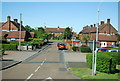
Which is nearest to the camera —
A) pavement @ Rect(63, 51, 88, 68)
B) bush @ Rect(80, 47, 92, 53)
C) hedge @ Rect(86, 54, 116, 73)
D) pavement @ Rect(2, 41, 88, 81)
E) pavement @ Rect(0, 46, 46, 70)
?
pavement @ Rect(2, 41, 88, 81)

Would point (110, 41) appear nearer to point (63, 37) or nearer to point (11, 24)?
point (11, 24)

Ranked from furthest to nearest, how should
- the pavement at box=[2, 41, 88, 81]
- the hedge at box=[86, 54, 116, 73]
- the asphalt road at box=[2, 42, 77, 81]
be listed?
the hedge at box=[86, 54, 116, 73] → the asphalt road at box=[2, 42, 77, 81] → the pavement at box=[2, 41, 88, 81]

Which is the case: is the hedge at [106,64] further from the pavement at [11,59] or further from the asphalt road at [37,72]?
the pavement at [11,59]

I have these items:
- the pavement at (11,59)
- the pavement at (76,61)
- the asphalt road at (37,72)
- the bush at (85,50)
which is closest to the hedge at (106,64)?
the asphalt road at (37,72)

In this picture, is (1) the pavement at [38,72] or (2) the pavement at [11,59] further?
(2) the pavement at [11,59]

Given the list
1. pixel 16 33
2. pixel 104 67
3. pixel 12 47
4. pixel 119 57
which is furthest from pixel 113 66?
pixel 16 33

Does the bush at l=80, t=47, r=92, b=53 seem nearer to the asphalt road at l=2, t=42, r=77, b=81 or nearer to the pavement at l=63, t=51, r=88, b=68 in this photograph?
the pavement at l=63, t=51, r=88, b=68

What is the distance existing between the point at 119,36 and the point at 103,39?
23.2 metres

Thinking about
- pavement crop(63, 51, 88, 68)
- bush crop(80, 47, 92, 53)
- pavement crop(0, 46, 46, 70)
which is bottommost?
pavement crop(63, 51, 88, 68)

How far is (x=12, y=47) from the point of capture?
37062mm

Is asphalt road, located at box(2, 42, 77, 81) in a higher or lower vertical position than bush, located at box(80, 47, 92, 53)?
lower

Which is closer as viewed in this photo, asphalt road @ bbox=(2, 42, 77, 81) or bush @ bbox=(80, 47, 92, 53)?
asphalt road @ bbox=(2, 42, 77, 81)

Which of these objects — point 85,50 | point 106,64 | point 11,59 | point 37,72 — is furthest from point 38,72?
point 85,50

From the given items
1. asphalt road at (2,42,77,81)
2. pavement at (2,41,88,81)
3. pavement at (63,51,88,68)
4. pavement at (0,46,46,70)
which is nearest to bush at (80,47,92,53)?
pavement at (63,51,88,68)
